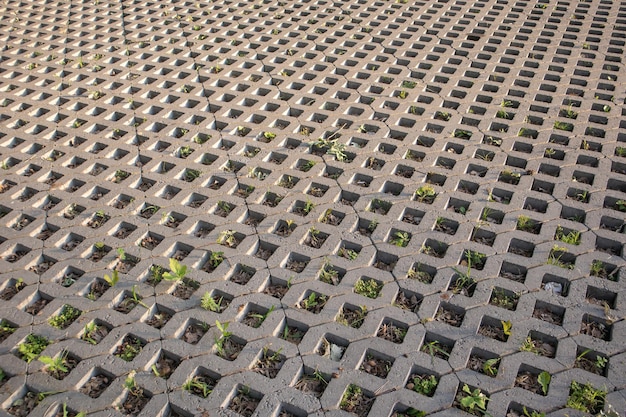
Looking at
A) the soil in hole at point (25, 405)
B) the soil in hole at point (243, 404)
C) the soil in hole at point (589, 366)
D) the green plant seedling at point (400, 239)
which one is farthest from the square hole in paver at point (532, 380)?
the soil in hole at point (25, 405)

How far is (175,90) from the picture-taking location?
553cm

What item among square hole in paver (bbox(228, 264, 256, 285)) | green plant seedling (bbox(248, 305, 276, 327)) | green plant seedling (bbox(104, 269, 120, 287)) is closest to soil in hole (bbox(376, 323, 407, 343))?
green plant seedling (bbox(248, 305, 276, 327))

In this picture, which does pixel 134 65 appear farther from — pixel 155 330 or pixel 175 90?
pixel 155 330

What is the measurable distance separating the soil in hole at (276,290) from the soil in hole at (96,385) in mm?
992

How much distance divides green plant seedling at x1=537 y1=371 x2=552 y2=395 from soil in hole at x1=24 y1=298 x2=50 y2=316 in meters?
2.80

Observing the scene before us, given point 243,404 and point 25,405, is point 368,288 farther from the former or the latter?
point 25,405

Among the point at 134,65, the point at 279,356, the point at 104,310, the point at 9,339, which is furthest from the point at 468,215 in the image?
the point at 134,65

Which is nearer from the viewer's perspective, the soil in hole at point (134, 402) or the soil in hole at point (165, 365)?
the soil in hole at point (134, 402)

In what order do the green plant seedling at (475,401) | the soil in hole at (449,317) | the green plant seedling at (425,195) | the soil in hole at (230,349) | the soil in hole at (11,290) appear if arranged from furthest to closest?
the green plant seedling at (425,195) < the soil in hole at (11,290) < the soil in hole at (449,317) < the soil in hole at (230,349) < the green plant seedling at (475,401)

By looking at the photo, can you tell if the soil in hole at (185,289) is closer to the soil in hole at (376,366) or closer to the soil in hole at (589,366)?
the soil in hole at (376,366)

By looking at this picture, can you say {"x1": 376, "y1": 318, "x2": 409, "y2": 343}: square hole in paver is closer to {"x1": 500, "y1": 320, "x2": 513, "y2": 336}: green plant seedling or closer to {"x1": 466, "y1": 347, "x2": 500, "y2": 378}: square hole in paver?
{"x1": 466, "y1": 347, "x2": 500, "y2": 378}: square hole in paver

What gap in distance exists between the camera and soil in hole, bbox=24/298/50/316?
346 centimetres

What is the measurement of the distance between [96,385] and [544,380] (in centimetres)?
227

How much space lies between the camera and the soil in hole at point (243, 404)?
2.89 meters
